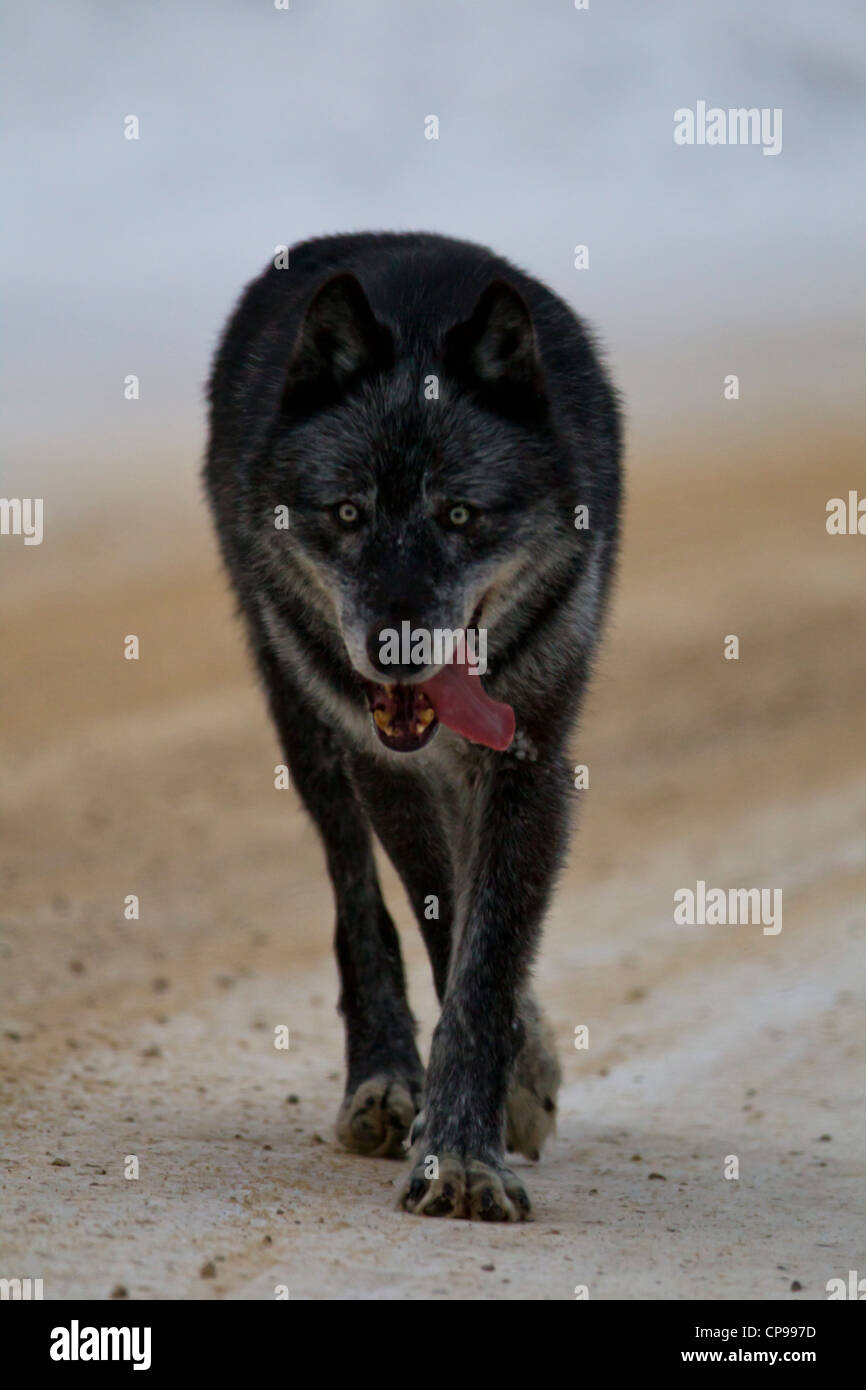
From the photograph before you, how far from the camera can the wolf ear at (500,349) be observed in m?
5.29

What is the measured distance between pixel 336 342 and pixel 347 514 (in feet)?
1.97

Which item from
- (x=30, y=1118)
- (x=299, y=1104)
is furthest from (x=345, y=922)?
(x=30, y=1118)

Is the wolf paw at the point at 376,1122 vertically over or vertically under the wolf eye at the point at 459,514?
under

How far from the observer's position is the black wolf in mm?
5102

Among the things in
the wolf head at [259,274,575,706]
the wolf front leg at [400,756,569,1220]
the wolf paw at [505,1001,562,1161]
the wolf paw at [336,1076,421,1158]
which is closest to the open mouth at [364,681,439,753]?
the wolf head at [259,274,575,706]

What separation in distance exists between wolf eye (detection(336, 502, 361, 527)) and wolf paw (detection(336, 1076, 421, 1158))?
2.10 m

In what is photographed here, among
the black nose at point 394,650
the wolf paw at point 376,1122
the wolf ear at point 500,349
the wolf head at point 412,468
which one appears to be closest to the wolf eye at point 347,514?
the wolf head at point 412,468

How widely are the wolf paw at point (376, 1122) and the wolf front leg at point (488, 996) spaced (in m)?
0.78

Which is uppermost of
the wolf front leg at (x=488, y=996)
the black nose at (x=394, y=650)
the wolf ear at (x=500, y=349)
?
the wolf ear at (x=500, y=349)

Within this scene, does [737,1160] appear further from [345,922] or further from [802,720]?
[802,720]

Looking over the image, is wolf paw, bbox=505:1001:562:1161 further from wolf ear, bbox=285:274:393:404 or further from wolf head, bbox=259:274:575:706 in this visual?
wolf ear, bbox=285:274:393:404

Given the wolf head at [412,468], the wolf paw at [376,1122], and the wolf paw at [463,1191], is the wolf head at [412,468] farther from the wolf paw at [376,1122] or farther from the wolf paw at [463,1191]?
the wolf paw at [376,1122]

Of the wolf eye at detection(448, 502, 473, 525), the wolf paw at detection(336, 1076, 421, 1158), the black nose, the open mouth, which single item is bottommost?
the wolf paw at detection(336, 1076, 421, 1158)
